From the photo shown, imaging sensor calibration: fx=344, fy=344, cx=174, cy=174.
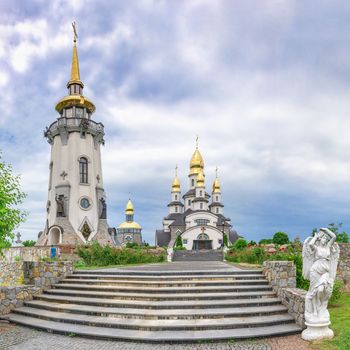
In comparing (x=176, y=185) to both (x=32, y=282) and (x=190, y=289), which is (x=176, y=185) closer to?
(x=32, y=282)

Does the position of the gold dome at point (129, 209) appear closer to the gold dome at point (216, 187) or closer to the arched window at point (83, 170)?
the gold dome at point (216, 187)

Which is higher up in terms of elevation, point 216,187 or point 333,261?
point 216,187

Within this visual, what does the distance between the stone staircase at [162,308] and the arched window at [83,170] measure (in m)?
25.2

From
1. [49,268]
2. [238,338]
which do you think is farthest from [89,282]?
[238,338]

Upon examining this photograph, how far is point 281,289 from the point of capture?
32.0 feet

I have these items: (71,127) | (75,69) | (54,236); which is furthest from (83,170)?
(75,69)

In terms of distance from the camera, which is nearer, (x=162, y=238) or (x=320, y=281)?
(x=320, y=281)

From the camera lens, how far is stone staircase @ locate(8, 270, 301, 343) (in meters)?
7.92

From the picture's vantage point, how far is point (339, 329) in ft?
26.6

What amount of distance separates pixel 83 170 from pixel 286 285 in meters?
29.4

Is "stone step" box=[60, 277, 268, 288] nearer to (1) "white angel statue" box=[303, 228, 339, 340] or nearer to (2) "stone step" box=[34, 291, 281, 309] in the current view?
(2) "stone step" box=[34, 291, 281, 309]

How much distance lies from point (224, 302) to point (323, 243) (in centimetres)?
306

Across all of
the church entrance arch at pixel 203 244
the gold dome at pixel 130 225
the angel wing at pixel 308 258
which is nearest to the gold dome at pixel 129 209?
the gold dome at pixel 130 225

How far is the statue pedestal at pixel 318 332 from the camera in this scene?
751 cm
